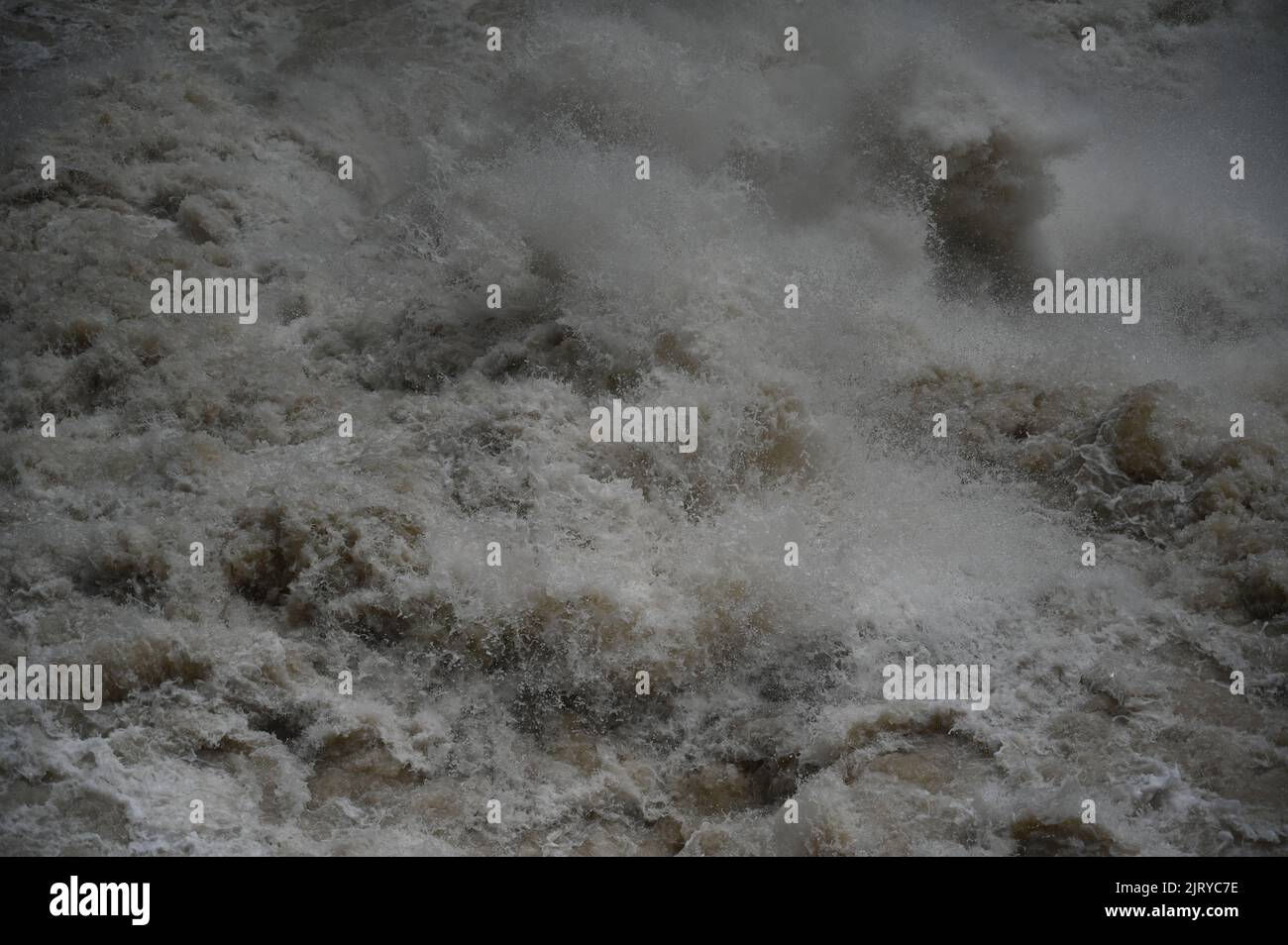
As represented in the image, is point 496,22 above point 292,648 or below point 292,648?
above

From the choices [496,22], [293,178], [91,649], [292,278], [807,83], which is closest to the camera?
[91,649]

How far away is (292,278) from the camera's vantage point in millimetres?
6027

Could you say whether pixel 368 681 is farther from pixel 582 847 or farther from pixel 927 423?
pixel 927 423

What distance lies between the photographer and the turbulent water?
3799mm

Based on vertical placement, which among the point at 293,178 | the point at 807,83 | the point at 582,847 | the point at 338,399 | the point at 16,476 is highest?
the point at 807,83

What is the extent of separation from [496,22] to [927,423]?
4593 millimetres

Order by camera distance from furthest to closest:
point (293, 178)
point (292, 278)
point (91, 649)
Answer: point (293, 178)
point (292, 278)
point (91, 649)

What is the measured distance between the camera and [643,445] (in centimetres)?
511

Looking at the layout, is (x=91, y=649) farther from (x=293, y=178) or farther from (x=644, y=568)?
(x=293, y=178)

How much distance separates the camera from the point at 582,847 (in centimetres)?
368

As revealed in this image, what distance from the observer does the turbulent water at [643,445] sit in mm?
3799

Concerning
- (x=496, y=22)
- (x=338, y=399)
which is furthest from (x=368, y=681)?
(x=496, y=22)

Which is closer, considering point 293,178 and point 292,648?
point 292,648
